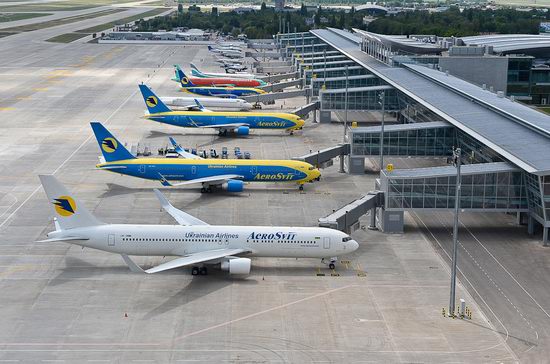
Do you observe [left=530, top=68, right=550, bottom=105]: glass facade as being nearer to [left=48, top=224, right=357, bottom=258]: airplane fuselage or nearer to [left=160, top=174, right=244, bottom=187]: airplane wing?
[left=160, top=174, right=244, bottom=187]: airplane wing

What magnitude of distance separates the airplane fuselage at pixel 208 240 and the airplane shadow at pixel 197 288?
7.16ft

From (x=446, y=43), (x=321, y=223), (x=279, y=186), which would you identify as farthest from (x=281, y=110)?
(x=321, y=223)

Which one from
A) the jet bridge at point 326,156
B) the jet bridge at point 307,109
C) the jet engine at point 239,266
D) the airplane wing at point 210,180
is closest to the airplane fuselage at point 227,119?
the jet bridge at point 307,109

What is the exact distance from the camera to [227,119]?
121 meters

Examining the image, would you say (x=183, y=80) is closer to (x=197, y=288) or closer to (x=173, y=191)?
(x=173, y=191)

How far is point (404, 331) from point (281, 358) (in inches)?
346

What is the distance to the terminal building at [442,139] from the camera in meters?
71.4

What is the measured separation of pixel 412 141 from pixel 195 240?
41.2m

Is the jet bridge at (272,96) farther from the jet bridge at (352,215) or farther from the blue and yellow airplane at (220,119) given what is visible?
the jet bridge at (352,215)

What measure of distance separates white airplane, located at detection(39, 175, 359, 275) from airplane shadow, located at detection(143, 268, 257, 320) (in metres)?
0.83

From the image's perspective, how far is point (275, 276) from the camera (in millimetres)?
61250

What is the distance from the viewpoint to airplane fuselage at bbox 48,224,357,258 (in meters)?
60.9

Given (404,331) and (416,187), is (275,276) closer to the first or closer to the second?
(404,331)

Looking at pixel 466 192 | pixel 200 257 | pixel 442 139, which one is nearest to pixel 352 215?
pixel 466 192
